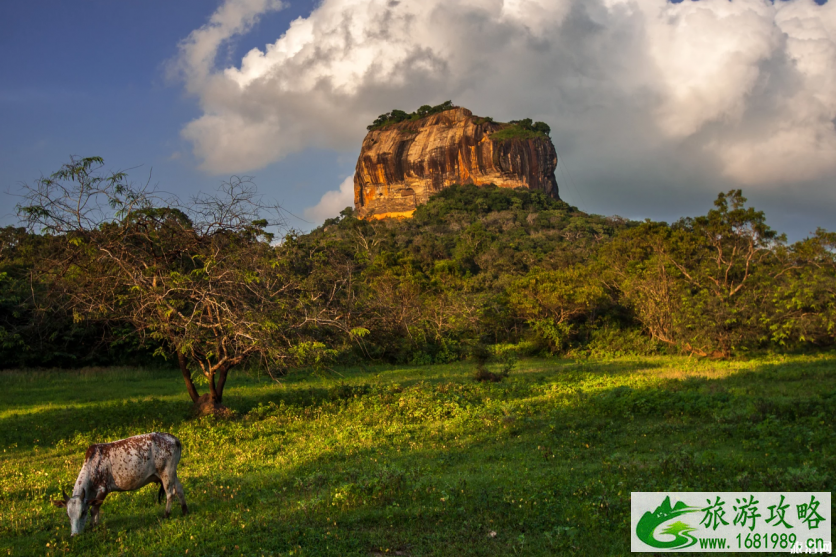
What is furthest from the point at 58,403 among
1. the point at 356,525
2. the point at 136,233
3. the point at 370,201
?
the point at 370,201

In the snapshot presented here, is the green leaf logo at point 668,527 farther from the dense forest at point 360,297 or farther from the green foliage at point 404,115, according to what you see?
the green foliage at point 404,115

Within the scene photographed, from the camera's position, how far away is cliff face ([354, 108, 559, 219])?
334ft

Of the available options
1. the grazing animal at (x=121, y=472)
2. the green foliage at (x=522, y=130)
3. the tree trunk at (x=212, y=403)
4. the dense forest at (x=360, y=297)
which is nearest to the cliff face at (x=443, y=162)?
the green foliage at (x=522, y=130)

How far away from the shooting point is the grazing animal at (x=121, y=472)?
5961mm

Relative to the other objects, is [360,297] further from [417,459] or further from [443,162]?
[443,162]

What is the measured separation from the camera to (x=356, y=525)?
6.02m

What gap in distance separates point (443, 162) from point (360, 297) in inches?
3497

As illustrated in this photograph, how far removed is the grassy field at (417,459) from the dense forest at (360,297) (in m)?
1.84

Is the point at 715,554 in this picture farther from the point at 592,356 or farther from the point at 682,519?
the point at 592,356

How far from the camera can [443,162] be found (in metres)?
103

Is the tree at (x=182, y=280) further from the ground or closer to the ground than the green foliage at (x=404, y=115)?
closer to the ground

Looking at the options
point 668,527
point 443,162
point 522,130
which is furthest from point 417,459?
point 522,130

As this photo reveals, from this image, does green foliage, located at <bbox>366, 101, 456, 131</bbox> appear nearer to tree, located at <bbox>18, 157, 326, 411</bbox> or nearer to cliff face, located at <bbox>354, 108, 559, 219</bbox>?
cliff face, located at <bbox>354, 108, 559, 219</bbox>

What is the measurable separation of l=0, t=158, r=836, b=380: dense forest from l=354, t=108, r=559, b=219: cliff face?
5595 centimetres
